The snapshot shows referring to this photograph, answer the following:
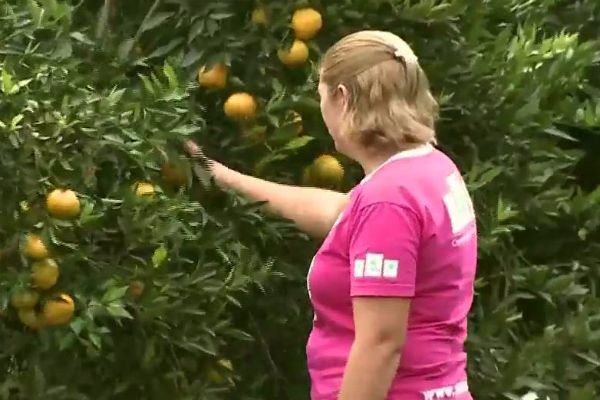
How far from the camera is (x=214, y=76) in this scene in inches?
91.4

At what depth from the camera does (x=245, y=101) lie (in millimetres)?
2291

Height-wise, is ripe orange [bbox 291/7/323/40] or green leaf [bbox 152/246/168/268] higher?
ripe orange [bbox 291/7/323/40]

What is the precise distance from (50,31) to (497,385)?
1.30 metres

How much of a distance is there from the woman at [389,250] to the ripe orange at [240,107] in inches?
14.4

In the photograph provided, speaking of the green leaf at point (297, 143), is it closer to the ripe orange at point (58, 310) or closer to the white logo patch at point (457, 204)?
the white logo patch at point (457, 204)

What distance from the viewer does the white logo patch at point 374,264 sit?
5.83 feet

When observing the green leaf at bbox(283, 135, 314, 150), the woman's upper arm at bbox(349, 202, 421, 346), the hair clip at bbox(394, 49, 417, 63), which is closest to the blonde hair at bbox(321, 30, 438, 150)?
the hair clip at bbox(394, 49, 417, 63)

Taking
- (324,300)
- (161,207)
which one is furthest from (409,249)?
(161,207)

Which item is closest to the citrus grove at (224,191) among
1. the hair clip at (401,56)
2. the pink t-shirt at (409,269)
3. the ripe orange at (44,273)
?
the ripe orange at (44,273)

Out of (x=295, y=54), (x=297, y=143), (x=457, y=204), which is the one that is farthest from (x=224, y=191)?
(x=457, y=204)

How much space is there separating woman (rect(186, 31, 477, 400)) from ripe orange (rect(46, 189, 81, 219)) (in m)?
0.42

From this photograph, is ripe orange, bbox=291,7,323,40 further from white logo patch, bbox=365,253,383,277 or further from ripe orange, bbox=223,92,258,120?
white logo patch, bbox=365,253,383,277

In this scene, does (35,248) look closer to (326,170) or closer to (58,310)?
(58,310)

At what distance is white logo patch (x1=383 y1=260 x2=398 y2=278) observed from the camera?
5.83ft
